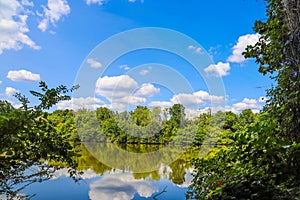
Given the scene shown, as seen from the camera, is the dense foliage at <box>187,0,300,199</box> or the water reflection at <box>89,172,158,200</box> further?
the water reflection at <box>89,172,158,200</box>

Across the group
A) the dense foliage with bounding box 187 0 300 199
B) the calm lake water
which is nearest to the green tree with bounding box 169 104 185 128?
the calm lake water

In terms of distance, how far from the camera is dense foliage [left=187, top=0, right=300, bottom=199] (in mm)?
1057

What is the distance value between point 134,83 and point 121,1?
4.38 meters

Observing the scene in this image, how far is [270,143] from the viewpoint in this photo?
1.05 meters

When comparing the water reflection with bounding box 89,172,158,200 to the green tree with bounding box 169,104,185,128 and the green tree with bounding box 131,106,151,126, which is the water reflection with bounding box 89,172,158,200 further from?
the green tree with bounding box 169,104,185,128

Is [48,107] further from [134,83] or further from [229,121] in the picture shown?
[229,121]

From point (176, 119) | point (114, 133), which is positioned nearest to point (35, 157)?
point (176, 119)

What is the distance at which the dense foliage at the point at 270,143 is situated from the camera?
106 cm

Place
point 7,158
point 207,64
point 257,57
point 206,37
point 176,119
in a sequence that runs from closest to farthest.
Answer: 1. point 7,158
2. point 257,57
3. point 207,64
4. point 206,37
5. point 176,119

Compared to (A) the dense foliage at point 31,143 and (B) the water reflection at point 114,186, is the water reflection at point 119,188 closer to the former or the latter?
(B) the water reflection at point 114,186

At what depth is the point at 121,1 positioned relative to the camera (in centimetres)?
1373

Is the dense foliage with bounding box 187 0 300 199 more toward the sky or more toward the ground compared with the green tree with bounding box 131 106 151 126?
more toward the ground

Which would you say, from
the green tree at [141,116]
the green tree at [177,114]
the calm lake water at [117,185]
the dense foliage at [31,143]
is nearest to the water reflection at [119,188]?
the calm lake water at [117,185]

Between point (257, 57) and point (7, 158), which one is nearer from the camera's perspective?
point (7, 158)
